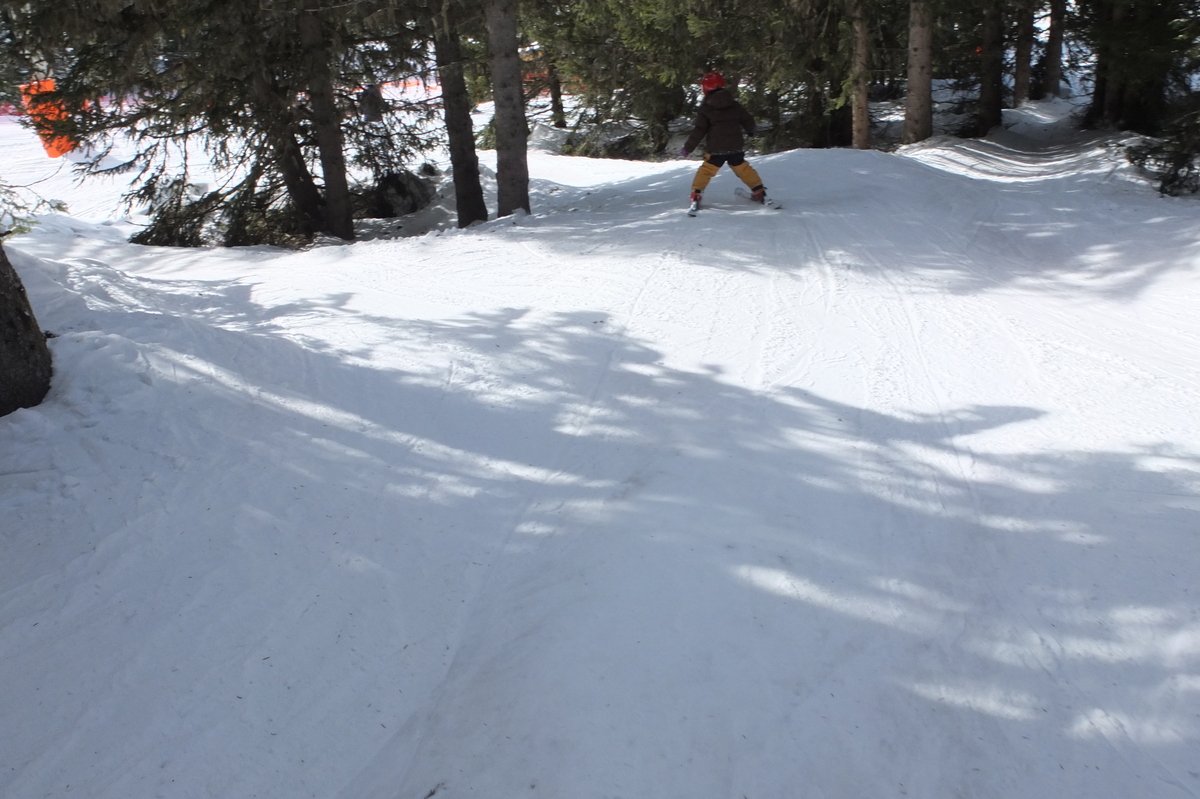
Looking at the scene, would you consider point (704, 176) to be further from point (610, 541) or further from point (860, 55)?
point (860, 55)

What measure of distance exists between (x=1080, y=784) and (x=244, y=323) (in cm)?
649

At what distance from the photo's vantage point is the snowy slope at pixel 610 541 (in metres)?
3.09

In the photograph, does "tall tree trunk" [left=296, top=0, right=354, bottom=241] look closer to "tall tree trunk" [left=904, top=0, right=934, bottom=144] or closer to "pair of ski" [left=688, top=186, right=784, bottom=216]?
"pair of ski" [left=688, top=186, right=784, bottom=216]

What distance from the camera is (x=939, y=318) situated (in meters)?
6.92

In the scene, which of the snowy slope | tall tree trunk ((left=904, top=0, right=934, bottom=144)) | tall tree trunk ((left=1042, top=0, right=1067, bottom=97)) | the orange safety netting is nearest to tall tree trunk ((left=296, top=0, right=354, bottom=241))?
the orange safety netting

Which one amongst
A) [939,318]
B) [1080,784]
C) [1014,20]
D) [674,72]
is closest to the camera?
[1080,784]

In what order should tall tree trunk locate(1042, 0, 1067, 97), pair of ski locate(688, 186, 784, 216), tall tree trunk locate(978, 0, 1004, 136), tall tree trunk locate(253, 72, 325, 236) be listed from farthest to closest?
tall tree trunk locate(1042, 0, 1067, 97), tall tree trunk locate(978, 0, 1004, 136), tall tree trunk locate(253, 72, 325, 236), pair of ski locate(688, 186, 784, 216)

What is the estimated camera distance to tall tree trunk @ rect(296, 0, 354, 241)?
11969mm

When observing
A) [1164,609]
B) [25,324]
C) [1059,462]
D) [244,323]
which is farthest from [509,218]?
[1164,609]

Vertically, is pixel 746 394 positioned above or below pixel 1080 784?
above

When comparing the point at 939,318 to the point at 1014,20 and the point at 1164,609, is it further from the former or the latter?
the point at 1014,20

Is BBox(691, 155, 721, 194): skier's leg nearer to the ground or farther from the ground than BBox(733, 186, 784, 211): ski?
farther from the ground

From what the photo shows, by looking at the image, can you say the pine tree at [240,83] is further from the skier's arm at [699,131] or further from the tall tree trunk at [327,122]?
the skier's arm at [699,131]

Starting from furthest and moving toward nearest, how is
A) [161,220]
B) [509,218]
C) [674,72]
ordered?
1. [674,72]
2. [161,220]
3. [509,218]
